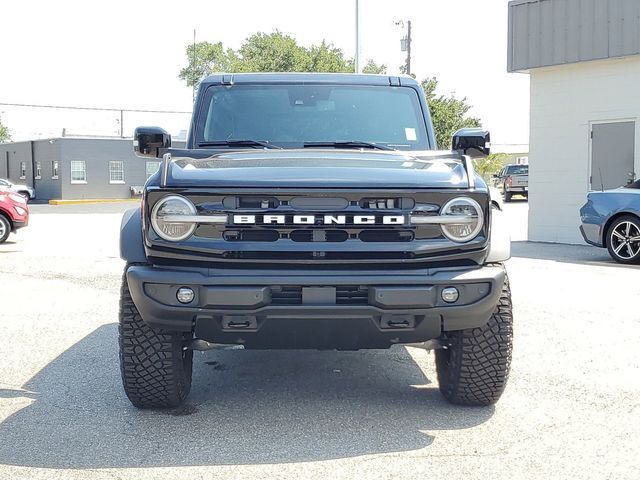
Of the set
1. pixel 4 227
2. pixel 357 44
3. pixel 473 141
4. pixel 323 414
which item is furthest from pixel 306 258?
pixel 357 44

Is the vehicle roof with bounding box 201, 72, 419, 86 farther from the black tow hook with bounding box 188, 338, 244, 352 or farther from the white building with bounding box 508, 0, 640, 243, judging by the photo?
the white building with bounding box 508, 0, 640, 243

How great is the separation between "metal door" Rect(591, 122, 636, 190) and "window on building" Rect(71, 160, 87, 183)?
3604cm

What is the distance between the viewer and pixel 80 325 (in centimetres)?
757

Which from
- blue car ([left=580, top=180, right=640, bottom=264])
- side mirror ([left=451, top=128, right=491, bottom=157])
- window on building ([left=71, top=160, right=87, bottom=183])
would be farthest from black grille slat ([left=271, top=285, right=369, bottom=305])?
window on building ([left=71, top=160, right=87, bottom=183])

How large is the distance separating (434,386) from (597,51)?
11717 millimetres

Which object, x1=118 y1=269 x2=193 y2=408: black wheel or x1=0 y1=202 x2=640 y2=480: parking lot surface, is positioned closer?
x1=0 y1=202 x2=640 y2=480: parking lot surface

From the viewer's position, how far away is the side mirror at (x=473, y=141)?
5.68m

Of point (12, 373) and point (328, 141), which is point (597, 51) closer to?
point (328, 141)

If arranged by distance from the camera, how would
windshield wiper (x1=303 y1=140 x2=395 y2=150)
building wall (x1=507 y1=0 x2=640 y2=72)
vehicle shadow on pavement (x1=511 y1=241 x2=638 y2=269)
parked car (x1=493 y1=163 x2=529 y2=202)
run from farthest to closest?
parked car (x1=493 y1=163 x2=529 y2=202), building wall (x1=507 y1=0 x2=640 y2=72), vehicle shadow on pavement (x1=511 y1=241 x2=638 y2=269), windshield wiper (x1=303 y1=140 x2=395 y2=150)

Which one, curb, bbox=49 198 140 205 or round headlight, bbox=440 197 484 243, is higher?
round headlight, bbox=440 197 484 243

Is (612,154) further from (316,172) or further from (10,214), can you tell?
(316,172)

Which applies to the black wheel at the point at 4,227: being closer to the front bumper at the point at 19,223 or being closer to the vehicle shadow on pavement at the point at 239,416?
the front bumper at the point at 19,223

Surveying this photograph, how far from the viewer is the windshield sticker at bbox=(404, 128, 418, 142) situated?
557 centimetres

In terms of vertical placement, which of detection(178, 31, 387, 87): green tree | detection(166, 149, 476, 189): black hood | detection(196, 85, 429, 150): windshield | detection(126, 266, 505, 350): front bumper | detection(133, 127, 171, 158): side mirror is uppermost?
detection(178, 31, 387, 87): green tree
